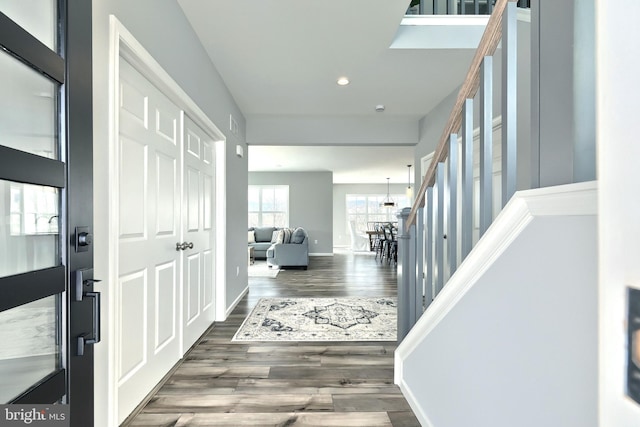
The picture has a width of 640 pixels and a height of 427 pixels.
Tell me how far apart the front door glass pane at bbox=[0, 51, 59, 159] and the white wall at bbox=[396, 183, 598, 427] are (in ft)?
4.64

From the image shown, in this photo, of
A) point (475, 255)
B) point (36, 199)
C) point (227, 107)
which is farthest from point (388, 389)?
point (227, 107)

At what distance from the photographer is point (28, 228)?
907 mm

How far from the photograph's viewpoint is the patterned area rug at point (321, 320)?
2.79m

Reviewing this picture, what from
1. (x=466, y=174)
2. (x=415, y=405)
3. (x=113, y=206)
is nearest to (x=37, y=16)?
(x=113, y=206)

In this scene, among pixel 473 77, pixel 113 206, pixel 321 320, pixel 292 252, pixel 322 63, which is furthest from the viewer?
pixel 292 252

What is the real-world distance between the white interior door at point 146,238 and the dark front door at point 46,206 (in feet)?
1.62

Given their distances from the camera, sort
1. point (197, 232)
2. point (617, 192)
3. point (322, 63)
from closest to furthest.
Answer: point (617, 192) < point (197, 232) < point (322, 63)

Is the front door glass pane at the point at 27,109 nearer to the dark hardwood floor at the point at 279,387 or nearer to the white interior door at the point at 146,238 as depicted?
the white interior door at the point at 146,238

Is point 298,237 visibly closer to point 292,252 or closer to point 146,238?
point 292,252

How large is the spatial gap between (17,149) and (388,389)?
2089mm

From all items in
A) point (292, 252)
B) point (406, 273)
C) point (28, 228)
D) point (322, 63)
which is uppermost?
point (322, 63)

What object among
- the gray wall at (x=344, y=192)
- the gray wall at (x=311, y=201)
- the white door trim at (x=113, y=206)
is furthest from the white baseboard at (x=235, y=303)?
the gray wall at (x=344, y=192)

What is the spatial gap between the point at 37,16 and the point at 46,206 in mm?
557

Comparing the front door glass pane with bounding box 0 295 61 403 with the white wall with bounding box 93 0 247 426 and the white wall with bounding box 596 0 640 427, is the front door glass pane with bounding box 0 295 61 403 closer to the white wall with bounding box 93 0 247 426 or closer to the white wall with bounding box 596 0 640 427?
the white wall with bounding box 93 0 247 426
